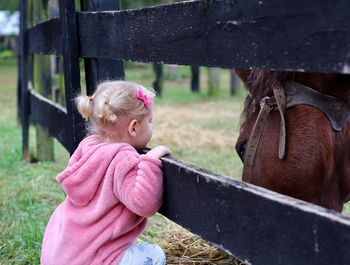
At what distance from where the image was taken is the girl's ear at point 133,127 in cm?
253

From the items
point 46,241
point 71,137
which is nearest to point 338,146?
point 46,241

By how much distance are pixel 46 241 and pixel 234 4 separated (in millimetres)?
1356

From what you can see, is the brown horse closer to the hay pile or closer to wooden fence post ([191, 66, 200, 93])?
the hay pile

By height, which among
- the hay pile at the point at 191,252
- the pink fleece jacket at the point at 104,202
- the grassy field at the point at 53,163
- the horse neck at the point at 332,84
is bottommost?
the grassy field at the point at 53,163

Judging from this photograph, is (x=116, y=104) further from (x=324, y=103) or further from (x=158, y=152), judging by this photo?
(x=324, y=103)

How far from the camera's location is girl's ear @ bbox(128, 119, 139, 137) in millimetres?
2529

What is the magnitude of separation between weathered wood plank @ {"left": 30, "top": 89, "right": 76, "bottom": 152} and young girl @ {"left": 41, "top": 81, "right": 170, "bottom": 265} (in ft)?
3.15

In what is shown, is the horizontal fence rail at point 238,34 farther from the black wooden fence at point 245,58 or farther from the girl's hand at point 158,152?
the girl's hand at point 158,152

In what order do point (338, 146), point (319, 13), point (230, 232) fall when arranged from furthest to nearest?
point (338, 146), point (230, 232), point (319, 13)

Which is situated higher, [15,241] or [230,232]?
[230,232]

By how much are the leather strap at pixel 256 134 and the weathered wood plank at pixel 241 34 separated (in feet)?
1.34

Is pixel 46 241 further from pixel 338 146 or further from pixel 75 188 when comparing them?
pixel 338 146

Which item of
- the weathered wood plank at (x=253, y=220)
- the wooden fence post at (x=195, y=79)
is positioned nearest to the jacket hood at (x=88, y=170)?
the weathered wood plank at (x=253, y=220)

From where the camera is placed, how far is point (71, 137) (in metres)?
3.62
